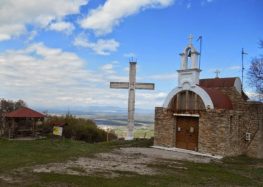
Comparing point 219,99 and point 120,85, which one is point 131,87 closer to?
point 120,85

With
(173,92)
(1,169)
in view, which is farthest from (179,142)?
(1,169)

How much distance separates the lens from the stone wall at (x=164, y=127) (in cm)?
1939

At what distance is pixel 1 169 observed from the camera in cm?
1106

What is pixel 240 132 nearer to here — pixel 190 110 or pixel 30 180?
pixel 190 110

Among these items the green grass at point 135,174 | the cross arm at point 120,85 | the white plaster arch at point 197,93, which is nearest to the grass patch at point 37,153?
the green grass at point 135,174

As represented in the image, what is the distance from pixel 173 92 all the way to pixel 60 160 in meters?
8.38

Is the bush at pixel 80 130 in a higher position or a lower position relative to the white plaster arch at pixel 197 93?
lower

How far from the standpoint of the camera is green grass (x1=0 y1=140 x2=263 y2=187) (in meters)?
9.71

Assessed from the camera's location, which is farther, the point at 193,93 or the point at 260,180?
the point at 193,93

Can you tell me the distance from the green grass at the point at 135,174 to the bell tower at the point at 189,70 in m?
4.46

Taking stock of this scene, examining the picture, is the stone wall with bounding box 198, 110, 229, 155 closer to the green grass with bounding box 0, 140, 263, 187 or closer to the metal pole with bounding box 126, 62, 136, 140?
the green grass with bounding box 0, 140, 263, 187

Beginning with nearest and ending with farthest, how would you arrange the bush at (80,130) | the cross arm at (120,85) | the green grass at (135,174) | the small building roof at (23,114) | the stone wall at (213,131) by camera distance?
the green grass at (135,174)
the stone wall at (213,131)
the small building roof at (23,114)
the cross arm at (120,85)
the bush at (80,130)

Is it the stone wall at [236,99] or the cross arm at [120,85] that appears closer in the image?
the stone wall at [236,99]

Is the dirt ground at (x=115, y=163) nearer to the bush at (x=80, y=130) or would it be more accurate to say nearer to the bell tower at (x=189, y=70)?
the bell tower at (x=189, y=70)
